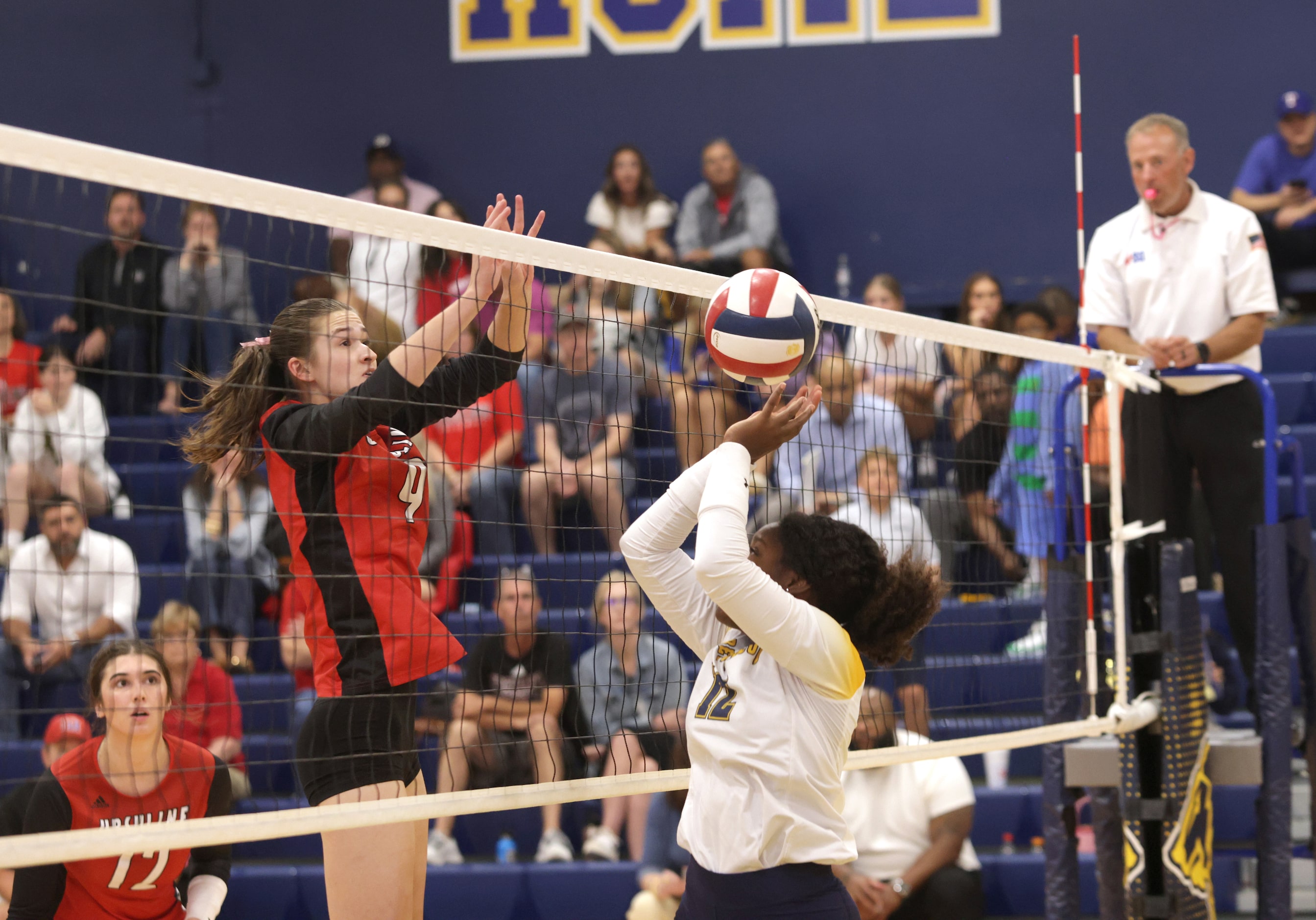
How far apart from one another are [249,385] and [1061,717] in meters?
3.07

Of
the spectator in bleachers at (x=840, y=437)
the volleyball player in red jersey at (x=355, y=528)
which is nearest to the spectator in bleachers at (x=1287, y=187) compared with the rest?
the spectator in bleachers at (x=840, y=437)

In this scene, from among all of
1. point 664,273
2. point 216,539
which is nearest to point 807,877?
point 664,273

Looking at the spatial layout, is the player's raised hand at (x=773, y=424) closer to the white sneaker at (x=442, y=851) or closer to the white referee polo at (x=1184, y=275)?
the white referee polo at (x=1184, y=275)

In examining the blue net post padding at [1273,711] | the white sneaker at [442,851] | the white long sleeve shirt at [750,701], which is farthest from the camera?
the white sneaker at [442,851]

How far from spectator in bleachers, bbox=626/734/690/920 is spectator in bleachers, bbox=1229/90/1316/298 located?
19.1 feet

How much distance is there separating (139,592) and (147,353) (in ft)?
5.46

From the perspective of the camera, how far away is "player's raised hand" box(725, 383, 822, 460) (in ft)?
10.1

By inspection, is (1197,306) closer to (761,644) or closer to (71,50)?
(761,644)

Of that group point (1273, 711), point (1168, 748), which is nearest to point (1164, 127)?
point (1273, 711)

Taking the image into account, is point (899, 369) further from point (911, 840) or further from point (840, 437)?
point (911, 840)

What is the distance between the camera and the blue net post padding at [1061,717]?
189 inches

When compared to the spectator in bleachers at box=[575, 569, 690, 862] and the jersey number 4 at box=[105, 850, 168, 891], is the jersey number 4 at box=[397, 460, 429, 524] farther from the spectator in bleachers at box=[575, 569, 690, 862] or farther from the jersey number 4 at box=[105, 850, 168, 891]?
the spectator in bleachers at box=[575, 569, 690, 862]

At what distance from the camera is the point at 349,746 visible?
3066mm

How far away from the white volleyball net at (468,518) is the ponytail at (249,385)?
11cm
